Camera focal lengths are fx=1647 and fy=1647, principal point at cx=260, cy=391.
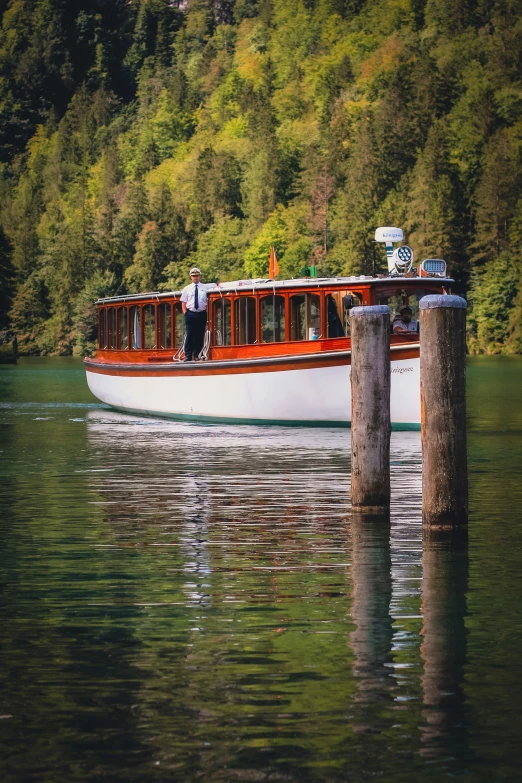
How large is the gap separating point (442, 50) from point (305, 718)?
6516 inches

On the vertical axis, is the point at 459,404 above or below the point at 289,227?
below

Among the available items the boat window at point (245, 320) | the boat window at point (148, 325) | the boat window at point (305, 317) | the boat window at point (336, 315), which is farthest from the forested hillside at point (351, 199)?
the boat window at point (336, 315)

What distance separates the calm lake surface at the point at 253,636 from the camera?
8.10 metres

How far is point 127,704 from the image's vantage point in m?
8.95

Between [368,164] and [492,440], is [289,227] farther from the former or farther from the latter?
[492,440]

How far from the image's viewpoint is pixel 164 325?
3988cm

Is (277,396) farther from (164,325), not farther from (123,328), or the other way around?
(123,328)

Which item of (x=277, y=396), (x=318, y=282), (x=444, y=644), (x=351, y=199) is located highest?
(x=351, y=199)

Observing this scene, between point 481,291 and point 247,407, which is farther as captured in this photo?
point 481,291

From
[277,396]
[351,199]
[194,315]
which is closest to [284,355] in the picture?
[277,396]

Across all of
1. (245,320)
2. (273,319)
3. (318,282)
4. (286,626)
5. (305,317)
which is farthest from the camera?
(245,320)

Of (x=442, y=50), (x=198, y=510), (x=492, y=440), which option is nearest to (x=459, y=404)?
(x=198, y=510)

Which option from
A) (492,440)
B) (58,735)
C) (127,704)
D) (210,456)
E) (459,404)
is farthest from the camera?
(492,440)

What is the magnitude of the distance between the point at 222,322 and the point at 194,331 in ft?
3.47
